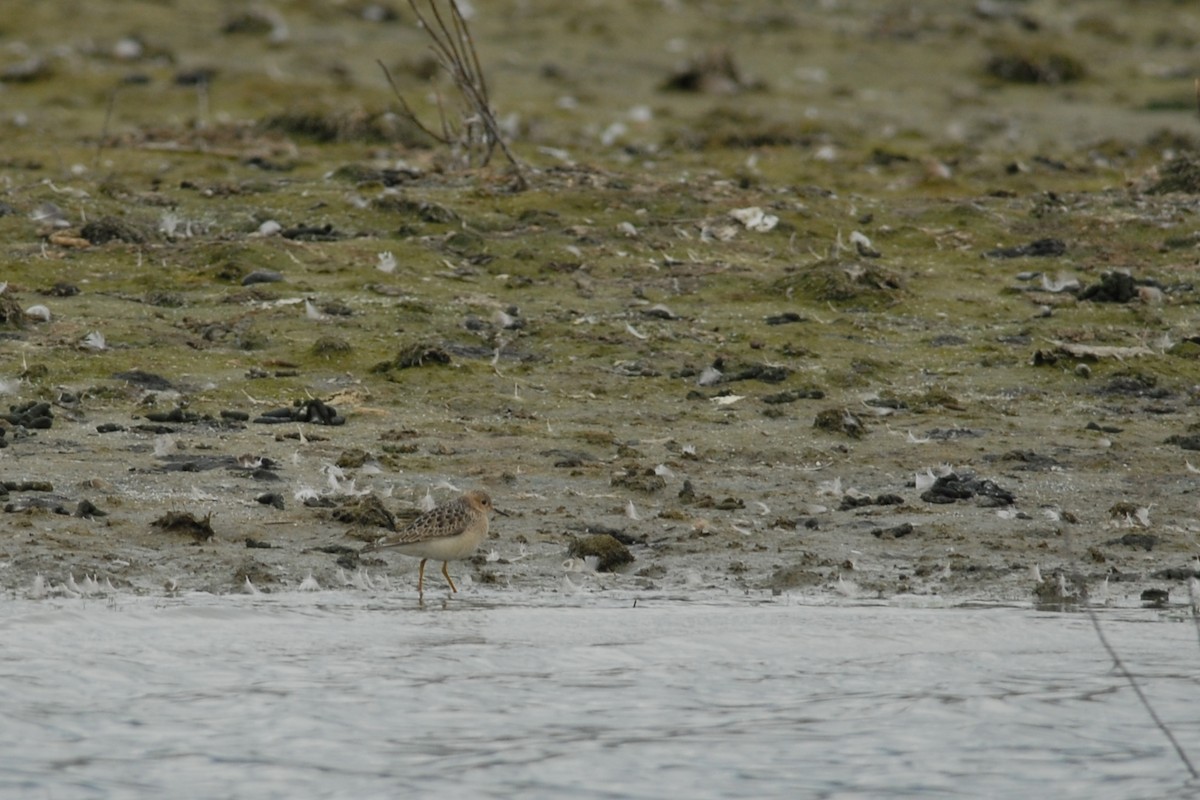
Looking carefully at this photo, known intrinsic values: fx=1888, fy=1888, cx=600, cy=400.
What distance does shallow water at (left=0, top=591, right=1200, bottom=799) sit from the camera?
23.7 ft

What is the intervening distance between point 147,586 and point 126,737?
95.5 inches

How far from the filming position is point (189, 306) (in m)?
14.8

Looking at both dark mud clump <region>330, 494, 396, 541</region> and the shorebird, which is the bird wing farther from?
dark mud clump <region>330, 494, 396, 541</region>

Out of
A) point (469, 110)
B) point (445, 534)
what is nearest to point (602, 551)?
point (445, 534)

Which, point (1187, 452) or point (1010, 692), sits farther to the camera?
point (1187, 452)

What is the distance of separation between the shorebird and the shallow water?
287 mm

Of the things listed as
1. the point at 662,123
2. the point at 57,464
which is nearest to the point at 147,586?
the point at 57,464

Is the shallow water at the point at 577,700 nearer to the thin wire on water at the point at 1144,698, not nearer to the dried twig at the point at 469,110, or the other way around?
the thin wire on water at the point at 1144,698

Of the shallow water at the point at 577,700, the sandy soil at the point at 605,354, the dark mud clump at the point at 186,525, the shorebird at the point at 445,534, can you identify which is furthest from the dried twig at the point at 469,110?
the shallow water at the point at 577,700

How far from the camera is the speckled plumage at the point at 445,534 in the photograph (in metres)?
9.94

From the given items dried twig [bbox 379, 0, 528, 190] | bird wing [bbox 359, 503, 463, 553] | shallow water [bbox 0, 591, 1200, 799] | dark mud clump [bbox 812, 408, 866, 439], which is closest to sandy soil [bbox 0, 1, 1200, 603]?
dark mud clump [bbox 812, 408, 866, 439]

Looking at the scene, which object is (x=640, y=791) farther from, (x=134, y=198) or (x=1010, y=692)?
(x=134, y=198)

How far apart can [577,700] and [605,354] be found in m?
6.09

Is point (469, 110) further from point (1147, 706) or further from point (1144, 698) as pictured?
point (1147, 706)
